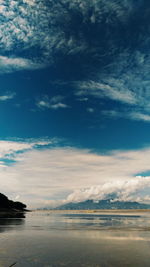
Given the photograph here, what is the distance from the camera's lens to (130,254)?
71.7 ft

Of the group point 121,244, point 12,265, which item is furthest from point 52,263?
point 121,244

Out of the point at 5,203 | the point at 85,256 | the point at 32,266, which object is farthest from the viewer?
the point at 5,203

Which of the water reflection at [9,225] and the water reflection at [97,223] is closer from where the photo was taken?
the water reflection at [9,225]

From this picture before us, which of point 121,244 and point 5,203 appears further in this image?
point 5,203

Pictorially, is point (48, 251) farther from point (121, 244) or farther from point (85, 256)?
point (121, 244)

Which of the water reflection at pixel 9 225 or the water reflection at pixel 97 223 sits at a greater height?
the water reflection at pixel 9 225

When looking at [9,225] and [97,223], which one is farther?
[97,223]

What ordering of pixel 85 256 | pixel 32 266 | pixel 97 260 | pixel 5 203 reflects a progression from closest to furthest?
1. pixel 32 266
2. pixel 97 260
3. pixel 85 256
4. pixel 5 203

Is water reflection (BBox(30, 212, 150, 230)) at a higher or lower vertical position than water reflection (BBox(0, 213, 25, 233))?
lower

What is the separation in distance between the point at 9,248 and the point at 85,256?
7975 millimetres

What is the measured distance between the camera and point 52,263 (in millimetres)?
18219

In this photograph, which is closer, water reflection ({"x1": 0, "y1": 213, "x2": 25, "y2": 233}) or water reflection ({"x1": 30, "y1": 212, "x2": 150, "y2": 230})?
water reflection ({"x1": 0, "y1": 213, "x2": 25, "y2": 233})

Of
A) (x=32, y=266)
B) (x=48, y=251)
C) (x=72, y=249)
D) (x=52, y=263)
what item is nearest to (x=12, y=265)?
(x=32, y=266)

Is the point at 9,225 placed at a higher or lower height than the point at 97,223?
higher
